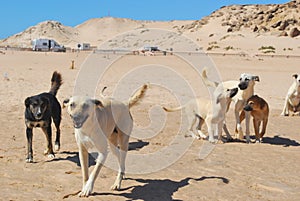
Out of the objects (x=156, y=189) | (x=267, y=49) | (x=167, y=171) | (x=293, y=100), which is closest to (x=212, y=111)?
(x=167, y=171)

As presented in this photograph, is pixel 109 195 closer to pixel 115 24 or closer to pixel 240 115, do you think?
pixel 240 115

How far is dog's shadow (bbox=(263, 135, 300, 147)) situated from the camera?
11.3 m

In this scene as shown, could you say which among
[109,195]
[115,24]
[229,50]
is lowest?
[109,195]

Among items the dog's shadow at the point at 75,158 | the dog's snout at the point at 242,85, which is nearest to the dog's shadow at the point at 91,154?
the dog's shadow at the point at 75,158

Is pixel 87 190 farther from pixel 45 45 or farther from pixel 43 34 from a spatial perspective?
pixel 43 34

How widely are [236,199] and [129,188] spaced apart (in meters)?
1.79

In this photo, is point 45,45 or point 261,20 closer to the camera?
point 45,45

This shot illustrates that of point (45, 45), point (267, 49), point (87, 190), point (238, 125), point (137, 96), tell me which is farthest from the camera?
point (45, 45)

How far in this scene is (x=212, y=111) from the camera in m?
10.6

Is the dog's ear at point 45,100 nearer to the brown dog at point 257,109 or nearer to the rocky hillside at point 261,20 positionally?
the brown dog at point 257,109

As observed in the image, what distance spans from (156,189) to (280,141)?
18.5 ft

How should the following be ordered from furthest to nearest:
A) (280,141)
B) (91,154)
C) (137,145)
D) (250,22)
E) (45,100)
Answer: (250,22)
(280,141)
(137,145)
(91,154)
(45,100)

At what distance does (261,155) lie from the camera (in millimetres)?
9719

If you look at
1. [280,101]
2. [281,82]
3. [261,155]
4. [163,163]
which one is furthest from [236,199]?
[281,82]
